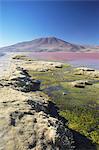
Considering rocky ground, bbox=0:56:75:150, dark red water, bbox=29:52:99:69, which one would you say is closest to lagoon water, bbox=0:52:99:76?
dark red water, bbox=29:52:99:69

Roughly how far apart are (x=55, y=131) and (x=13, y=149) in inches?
82.4

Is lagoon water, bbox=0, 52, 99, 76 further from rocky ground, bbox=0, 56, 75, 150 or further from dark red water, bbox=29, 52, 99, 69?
rocky ground, bbox=0, 56, 75, 150

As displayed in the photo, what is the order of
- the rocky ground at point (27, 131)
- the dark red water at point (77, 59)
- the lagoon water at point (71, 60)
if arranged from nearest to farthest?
1. the rocky ground at point (27, 131)
2. the lagoon water at point (71, 60)
3. the dark red water at point (77, 59)

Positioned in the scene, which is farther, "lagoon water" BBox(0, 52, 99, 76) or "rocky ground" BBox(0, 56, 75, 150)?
"lagoon water" BBox(0, 52, 99, 76)

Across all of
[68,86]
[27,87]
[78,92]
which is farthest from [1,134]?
[68,86]

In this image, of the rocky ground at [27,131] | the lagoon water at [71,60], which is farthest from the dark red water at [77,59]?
the rocky ground at [27,131]

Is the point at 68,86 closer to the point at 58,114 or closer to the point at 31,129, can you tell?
the point at 58,114

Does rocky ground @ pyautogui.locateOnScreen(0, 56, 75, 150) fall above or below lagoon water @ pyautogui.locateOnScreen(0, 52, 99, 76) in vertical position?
above

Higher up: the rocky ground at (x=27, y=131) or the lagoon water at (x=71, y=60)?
the rocky ground at (x=27, y=131)

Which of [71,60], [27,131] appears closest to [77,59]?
[71,60]

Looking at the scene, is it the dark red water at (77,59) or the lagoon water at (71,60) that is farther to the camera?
the dark red water at (77,59)

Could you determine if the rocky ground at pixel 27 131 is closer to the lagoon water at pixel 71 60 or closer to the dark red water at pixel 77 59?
the lagoon water at pixel 71 60

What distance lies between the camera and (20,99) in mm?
14195

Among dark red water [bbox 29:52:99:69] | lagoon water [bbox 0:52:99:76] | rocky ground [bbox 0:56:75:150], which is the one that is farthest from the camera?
dark red water [bbox 29:52:99:69]
